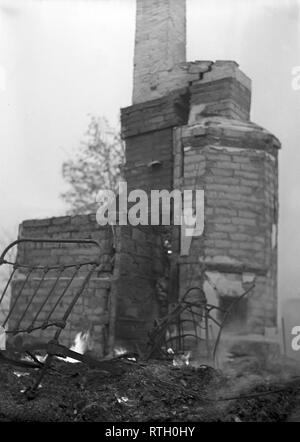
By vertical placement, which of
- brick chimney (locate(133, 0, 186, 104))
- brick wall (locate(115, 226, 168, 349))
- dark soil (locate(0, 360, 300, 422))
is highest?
brick chimney (locate(133, 0, 186, 104))

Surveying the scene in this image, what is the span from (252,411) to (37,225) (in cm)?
487

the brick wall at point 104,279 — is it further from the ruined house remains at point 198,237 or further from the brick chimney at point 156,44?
the brick chimney at point 156,44

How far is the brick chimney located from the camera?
30.5 feet

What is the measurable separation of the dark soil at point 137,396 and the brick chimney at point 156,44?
555cm

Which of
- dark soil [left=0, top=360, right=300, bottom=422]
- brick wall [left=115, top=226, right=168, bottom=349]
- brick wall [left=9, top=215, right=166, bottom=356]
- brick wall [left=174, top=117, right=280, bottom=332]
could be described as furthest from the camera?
brick wall [left=174, top=117, right=280, bottom=332]

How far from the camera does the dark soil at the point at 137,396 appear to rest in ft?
12.4

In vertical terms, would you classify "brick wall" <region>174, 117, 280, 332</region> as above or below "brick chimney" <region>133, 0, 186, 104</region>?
below

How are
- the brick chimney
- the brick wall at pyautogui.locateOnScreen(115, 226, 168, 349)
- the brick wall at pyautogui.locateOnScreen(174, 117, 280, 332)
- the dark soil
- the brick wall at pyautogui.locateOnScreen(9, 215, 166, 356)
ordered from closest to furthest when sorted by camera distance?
the dark soil < the brick wall at pyautogui.locateOnScreen(9, 215, 166, 356) < the brick wall at pyautogui.locateOnScreen(115, 226, 168, 349) < the brick wall at pyautogui.locateOnScreen(174, 117, 280, 332) < the brick chimney

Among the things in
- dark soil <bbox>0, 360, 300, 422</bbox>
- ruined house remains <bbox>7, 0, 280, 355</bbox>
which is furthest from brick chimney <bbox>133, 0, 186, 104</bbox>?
dark soil <bbox>0, 360, 300, 422</bbox>

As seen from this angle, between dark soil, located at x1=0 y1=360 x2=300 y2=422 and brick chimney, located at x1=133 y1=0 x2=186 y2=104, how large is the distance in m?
5.55

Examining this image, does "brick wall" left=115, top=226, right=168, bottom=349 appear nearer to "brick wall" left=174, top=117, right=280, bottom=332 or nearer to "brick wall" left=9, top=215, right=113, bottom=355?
"brick wall" left=9, top=215, right=113, bottom=355

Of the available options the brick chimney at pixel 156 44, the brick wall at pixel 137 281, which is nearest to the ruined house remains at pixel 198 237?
the brick wall at pixel 137 281

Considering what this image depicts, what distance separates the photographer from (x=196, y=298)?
→ 295 inches

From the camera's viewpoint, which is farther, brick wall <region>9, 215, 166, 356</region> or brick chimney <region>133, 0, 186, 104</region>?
brick chimney <region>133, 0, 186, 104</region>
